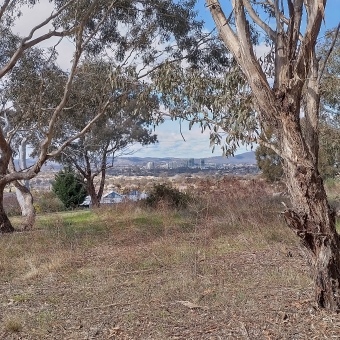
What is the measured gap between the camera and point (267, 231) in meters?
8.38

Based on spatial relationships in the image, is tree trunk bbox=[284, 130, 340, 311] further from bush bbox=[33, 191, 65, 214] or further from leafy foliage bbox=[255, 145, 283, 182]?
leafy foliage bbox=[255, 145, 283, 182]

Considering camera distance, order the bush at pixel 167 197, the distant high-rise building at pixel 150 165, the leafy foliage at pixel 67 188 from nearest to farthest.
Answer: the bush at pixel 167 197
the leafy foliage at pixel 67 188
the distant high-rise building at pixel 150 165

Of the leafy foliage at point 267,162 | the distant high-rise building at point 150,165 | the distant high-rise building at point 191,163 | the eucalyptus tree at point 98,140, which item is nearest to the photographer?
the eucalyptus tree at point 98,140

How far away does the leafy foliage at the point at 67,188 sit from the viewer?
71.9 feet

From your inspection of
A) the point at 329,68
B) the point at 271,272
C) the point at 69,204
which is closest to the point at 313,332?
the point at 271,272

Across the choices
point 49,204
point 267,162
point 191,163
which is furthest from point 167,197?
point 191,163

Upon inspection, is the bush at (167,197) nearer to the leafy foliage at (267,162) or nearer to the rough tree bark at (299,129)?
the leafy foliage at (267,162)

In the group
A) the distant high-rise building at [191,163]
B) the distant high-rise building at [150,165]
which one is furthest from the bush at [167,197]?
the distant high-rise building at [150,165]

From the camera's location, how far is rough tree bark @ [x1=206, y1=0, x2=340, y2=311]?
410 cm

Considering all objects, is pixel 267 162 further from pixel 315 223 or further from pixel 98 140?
pixel 315 223

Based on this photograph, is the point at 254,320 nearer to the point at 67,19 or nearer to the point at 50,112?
the point at 67,19

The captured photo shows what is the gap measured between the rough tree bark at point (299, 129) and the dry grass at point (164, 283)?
0.46 metres

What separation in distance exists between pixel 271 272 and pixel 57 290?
2493mm

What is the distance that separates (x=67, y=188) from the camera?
2198 cm
